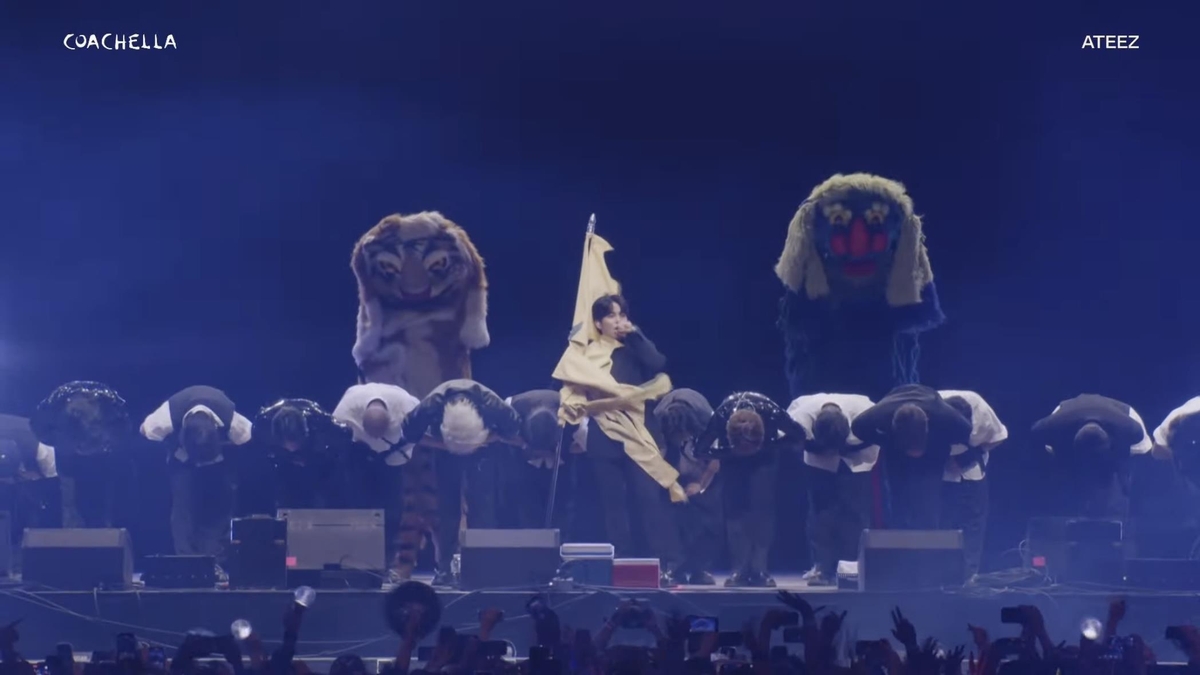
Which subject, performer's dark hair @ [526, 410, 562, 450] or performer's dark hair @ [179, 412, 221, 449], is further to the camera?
performer's dark hair @ [179, 412, 221, 449]

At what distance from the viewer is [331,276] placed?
38.6 feet

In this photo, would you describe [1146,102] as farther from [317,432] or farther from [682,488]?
[317,432]

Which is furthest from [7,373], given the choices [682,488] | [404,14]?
[682,488]

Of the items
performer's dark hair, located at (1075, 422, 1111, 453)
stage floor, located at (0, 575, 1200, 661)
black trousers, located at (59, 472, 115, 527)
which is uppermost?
performer's dark hair, located at (1075, 422, 1111, 453)

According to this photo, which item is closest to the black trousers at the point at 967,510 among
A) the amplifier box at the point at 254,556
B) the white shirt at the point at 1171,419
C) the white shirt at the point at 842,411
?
the white shirt at the point at 842,411

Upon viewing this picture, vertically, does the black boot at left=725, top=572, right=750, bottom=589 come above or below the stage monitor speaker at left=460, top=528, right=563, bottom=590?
below

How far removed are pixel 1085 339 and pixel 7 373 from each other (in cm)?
691

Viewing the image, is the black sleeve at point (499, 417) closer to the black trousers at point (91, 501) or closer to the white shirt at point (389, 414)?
the white shirt at point (389, 414)

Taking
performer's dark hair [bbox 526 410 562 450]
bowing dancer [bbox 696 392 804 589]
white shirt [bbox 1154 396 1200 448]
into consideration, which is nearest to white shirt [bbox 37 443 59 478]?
performer's dark hair [bbox 526 410 562 450]

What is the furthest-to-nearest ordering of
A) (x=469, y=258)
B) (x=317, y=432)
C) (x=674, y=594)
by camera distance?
(x=469, y=258) → (x=317, y=432) → (x=674, y=594)

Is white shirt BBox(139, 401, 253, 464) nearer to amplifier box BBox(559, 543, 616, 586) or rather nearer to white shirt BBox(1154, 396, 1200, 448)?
amplifier box BBox(559, 543, 616, 586)

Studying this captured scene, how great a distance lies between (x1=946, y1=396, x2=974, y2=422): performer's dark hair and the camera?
33.2 feet

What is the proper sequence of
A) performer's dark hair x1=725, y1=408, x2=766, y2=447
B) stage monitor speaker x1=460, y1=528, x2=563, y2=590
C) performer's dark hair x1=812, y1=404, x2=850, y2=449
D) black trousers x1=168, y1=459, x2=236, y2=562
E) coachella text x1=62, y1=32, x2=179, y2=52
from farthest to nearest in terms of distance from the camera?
1. coachella text x1=62, y1=32, x2=179, y2=52
2. black trousers x1=168, y1=459, x2=236, y2=562
3. performer's dark hair x1=812, y1=404, x2=850, y2=449
4. performer's dark hair x1=725, y1=408, x2=766, y2=447
5. stage monitor speaker x1=460, y1=528, x2=563, y2=590

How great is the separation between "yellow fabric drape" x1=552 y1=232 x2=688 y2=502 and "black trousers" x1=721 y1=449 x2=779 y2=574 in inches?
23.1
